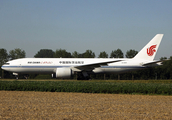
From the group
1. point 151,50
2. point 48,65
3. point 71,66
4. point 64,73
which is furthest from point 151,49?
point 48,65

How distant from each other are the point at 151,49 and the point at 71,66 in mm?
12352

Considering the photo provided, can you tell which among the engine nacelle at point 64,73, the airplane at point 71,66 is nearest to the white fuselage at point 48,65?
the airplane at point 71,66

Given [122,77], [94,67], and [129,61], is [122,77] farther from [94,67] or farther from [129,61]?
[94,67]

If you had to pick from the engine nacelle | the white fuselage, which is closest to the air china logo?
the white fuselage

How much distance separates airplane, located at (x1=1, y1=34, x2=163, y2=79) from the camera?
96.6 feet

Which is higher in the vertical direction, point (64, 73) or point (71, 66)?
point (71, 66)

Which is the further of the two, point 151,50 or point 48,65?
point 151,50

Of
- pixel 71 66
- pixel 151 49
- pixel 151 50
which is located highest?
pixel 151 49

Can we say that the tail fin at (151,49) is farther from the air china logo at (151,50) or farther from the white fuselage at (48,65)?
the white fuselage at (48,65)

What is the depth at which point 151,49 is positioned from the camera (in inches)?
1316

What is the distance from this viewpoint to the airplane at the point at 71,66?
96.6 feet

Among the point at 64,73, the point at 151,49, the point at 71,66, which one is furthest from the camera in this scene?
the point at 151,49

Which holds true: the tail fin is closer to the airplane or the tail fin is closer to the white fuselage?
the airplane

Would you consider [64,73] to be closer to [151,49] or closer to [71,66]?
[71,66]
